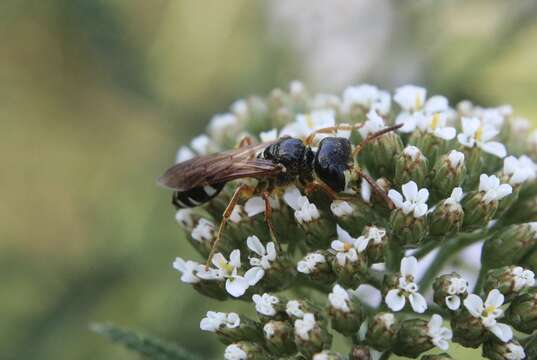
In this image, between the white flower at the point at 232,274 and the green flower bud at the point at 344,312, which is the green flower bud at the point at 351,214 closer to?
the green flower bud at the point at 344,312

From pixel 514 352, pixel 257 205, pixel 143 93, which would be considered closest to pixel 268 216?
pixel 257 205

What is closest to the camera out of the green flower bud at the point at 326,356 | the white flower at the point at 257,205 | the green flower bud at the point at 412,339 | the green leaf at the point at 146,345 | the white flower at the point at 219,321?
the green flower bud at the point at 326,356

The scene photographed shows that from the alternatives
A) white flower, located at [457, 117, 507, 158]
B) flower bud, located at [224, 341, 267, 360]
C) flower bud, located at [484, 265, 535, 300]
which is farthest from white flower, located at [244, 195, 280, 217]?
flower bud, located at [484, 265, 535, 300]

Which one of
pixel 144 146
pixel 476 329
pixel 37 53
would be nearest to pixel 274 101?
Result: pixel 476 329

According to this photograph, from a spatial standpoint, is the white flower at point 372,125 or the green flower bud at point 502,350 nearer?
the green flower bud at point 502,350

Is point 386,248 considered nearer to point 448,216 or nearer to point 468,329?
point 448,216

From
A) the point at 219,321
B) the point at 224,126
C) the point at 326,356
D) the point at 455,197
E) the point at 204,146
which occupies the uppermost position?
the point at 224,126

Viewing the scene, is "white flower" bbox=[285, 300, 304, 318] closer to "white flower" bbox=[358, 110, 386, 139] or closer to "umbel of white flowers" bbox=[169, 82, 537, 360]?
"umbel of white flowers" bbox=[169, 82, 537, 360]

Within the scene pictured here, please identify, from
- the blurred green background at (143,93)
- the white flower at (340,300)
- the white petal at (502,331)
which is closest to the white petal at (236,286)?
the white flower at (340,300)
